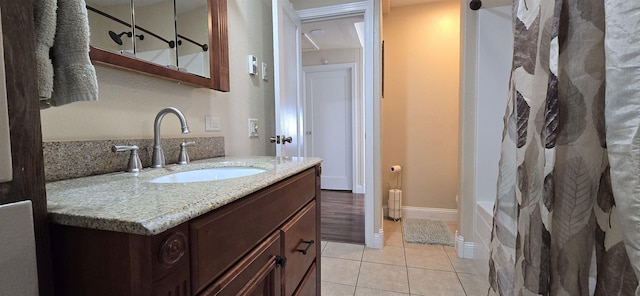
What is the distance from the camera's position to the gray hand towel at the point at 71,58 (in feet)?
1.69

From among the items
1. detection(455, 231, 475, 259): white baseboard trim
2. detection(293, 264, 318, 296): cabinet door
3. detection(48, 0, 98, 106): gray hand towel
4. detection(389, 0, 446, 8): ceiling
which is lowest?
detection(455, 231, 475, 259): white baseboard trim

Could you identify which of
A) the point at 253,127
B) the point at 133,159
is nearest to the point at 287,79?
the point at 253,127

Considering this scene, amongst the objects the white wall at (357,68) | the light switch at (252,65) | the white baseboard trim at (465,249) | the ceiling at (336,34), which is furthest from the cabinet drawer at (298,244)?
the white wall at (357,68)

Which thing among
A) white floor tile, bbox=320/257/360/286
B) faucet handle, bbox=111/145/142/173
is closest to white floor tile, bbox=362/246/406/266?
white floor tile, bbox=320/257/360/286

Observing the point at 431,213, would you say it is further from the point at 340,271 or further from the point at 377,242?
the point at 340,271

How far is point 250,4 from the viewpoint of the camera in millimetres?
1680

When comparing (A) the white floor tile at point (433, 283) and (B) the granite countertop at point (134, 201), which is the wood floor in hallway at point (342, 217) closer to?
(A) the white floor tile at point (433, 283)

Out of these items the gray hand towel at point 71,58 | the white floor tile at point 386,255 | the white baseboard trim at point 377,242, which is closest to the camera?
the gray hand towel at point 71,58

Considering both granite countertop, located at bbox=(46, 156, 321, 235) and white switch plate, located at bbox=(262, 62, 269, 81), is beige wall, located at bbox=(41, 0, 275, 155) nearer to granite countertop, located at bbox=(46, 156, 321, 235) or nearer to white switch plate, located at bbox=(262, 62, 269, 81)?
white switch plate, located at bbox=(262, 62, 269, 81)

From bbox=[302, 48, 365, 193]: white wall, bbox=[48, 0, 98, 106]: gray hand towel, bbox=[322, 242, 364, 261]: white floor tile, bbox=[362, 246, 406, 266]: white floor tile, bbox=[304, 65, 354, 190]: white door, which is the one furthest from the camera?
bbox=[304, 65, 354, 190]: white door

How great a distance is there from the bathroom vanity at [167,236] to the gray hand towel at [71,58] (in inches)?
7.9

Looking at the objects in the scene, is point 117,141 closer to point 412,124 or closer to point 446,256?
point 446,256

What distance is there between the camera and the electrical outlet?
1308mm

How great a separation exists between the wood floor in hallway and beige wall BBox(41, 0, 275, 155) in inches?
41.2
